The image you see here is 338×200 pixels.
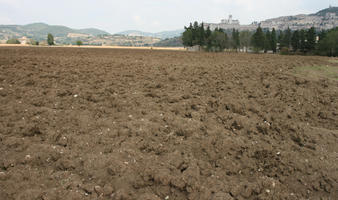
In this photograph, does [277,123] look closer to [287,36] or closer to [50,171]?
[50,171]

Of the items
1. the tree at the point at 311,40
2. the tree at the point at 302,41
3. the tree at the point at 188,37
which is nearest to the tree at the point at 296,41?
the tree at the point at 302,41

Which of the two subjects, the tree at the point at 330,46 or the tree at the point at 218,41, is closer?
the tree at the point at 330,46

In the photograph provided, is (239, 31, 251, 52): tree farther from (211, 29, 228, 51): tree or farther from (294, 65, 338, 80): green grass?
(294, 65, 338, 80): green grass

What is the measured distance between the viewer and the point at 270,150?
577 centimetres

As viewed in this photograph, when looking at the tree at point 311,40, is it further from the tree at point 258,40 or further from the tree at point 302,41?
the tree at point 258,40

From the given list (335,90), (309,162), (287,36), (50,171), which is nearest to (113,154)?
(50,171)

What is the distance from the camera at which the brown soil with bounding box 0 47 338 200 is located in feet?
14.1

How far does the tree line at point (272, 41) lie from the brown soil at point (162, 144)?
73.4 meters

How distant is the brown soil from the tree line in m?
73.4

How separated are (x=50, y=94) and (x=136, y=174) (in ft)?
22.6

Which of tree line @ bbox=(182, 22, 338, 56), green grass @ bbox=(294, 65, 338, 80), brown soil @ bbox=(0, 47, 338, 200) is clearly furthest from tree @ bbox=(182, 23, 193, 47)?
brown soil @ bbox=(0, 47, 338, 200)

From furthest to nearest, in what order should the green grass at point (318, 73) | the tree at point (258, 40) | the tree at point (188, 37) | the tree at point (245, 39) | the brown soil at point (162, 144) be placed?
1. the tree at point (245, 39)
2. the tree at point (188, 37)
3. the tree at point (258, 40)
4. the green grass at point (318, 73)
5. the brown soil at point (162, 144)

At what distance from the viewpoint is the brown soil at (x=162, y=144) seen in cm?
430

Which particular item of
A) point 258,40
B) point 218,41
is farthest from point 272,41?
point 218,41
